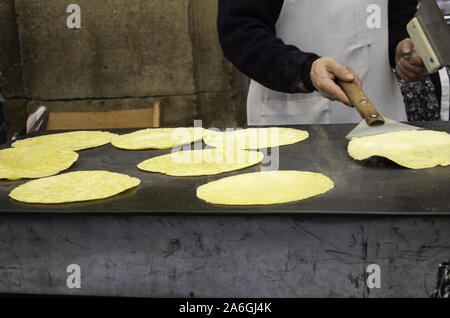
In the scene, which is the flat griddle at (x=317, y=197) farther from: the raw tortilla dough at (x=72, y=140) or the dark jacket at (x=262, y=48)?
the dark jacket at (x=262, y=48)

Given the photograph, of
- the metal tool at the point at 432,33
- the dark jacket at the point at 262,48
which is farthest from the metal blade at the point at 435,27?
the dark jacket at the point at 262,48

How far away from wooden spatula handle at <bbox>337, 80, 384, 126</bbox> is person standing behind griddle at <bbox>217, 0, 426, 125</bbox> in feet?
0.96

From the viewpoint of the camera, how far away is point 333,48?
2328 millimetres

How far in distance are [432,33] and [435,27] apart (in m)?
0.03

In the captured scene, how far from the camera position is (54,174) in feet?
5.25

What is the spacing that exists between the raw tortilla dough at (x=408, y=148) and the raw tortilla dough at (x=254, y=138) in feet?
0.82

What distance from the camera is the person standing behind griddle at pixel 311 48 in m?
2.20

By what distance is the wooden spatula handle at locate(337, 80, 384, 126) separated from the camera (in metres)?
1.76

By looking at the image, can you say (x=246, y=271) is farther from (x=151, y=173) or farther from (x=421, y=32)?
(x=421, y=32)

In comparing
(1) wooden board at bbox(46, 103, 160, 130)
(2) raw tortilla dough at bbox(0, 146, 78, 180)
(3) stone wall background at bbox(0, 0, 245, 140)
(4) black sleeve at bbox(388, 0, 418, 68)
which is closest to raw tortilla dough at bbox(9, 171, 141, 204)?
(2) raw tortilla dough at bbox(0, 146, 78, 180)

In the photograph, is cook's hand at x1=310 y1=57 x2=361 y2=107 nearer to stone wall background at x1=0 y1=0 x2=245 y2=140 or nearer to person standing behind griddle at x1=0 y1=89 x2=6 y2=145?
stone wall background at x1=0 y1=0 x2=245 y2=140

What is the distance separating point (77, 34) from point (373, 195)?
9.88 ft

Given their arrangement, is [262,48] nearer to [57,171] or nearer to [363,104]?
[363,104]

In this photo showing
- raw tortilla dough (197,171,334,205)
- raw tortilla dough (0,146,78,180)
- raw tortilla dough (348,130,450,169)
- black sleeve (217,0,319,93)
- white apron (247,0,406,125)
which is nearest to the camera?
raw tortilla dough (197,171,334,205)
